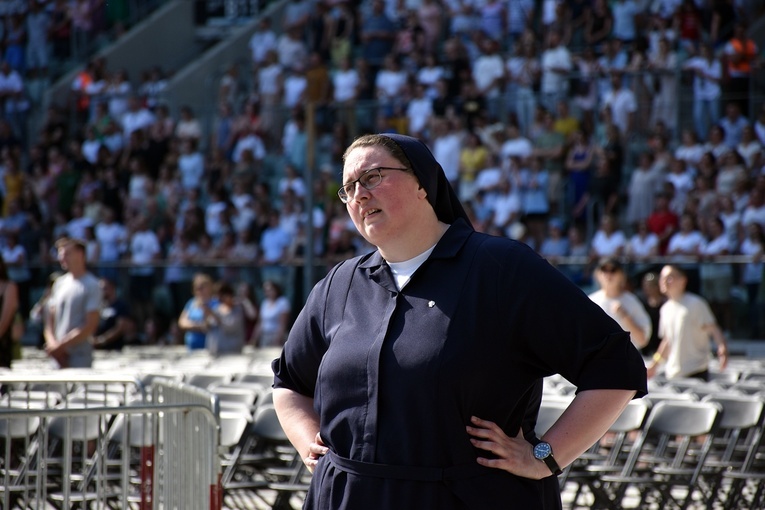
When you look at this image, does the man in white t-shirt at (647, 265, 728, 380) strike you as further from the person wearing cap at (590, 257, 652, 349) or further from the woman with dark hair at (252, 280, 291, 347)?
the woman with dark hair at (252, 280, 291, 347)

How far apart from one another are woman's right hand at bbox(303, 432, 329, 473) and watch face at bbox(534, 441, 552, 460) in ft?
1.79

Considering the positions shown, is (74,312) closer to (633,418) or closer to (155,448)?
(633,418)

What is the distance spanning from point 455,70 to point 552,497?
50.3 ft

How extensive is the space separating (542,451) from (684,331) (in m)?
7.08

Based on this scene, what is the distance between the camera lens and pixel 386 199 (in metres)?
3.02

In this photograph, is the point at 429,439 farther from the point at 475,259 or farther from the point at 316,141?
the point at 316,141

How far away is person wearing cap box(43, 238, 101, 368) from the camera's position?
9.61 meters

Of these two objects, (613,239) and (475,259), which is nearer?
(475,259)

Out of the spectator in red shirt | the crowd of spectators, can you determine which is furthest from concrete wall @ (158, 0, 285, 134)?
the spectator in red shirt

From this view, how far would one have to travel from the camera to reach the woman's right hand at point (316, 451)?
313 cm

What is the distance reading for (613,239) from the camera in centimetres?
1462

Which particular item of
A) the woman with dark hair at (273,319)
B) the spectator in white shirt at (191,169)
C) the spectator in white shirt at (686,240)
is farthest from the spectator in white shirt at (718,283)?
the spectator in white shirt at (191,169)

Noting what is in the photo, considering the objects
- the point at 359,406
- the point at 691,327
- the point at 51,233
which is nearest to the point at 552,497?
the point at 359,406

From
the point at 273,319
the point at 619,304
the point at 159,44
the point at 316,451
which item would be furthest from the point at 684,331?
the point at 159,44
